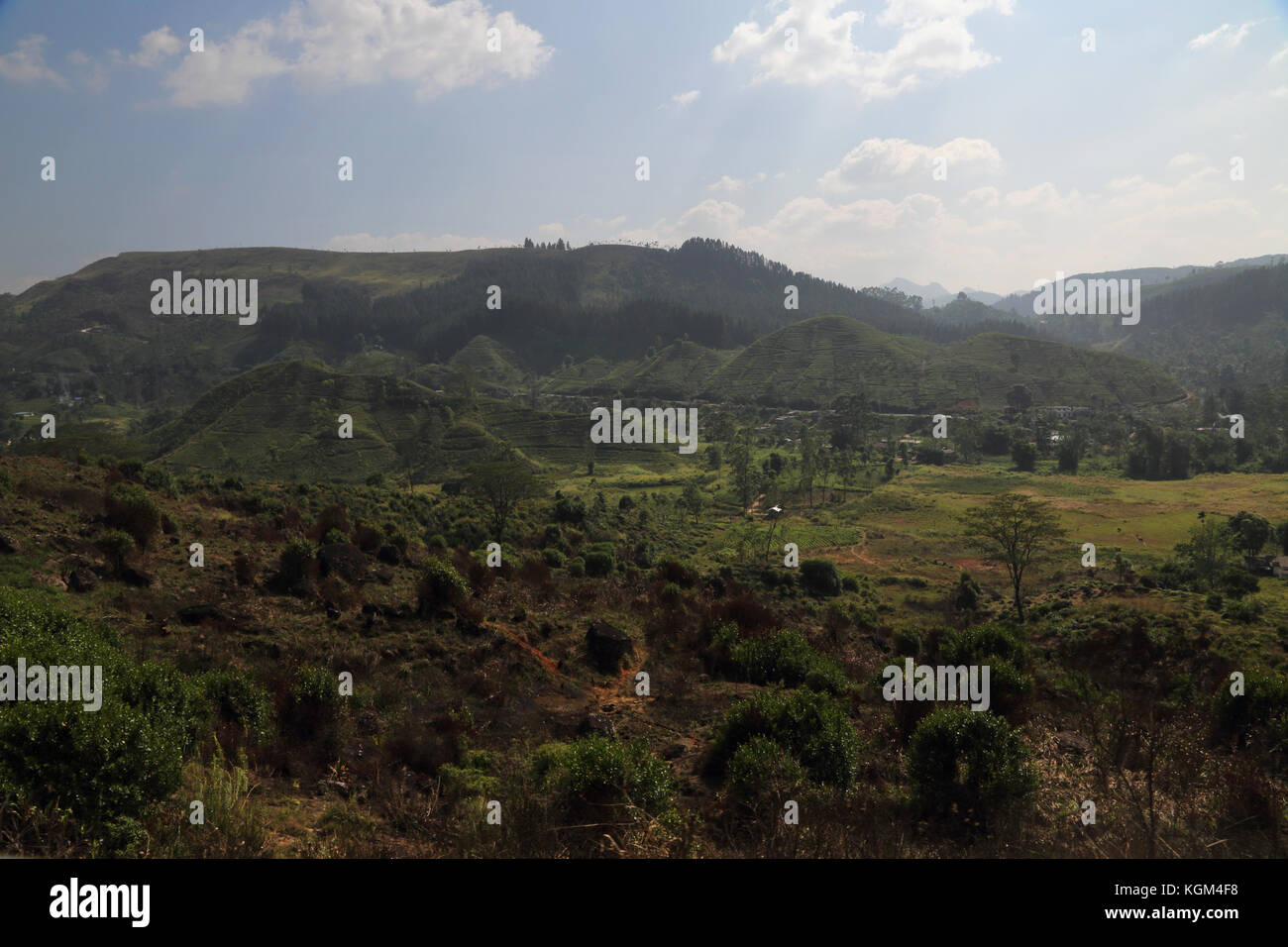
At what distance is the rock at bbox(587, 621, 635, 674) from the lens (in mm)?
18609

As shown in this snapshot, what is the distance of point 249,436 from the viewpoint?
88250 millimetres

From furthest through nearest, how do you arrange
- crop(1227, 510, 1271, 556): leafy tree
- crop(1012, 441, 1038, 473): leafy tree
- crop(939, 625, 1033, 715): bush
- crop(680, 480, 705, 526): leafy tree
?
crop(1012, 441, 1038, 473): leafy tree
crop(680, 480, 705, 526): leafy tree
crop(1227, 510, 1271, 556): leafy tree
crop(939, 625, 1033, 715): bush

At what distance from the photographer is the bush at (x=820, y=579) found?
4053 cm

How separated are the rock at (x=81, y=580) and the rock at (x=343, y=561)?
580cm

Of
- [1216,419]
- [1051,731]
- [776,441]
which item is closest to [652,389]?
[776,441]

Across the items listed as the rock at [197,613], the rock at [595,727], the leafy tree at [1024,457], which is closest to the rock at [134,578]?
the rock at [197,613]

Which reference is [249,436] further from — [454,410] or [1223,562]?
[1223,562]

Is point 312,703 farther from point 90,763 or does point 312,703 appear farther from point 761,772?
point 761,772

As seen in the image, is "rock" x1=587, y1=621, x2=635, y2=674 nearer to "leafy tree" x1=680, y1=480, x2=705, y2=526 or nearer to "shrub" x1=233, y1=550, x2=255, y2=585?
"shrub" x1=233, y1=550, x2=255, y2=585

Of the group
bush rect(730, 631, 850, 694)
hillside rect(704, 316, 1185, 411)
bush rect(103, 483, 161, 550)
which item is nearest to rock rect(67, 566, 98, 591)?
bush rect(103, 483, 161, 550)

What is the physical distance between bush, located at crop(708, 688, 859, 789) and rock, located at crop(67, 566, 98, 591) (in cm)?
1543

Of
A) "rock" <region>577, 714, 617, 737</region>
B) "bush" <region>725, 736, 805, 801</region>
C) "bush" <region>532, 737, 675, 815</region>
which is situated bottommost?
"rock" <region>577, 714, 617, 737</region>

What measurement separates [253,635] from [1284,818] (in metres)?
18.9

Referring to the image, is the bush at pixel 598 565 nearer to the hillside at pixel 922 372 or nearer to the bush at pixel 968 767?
the bush at pixel 968 767
